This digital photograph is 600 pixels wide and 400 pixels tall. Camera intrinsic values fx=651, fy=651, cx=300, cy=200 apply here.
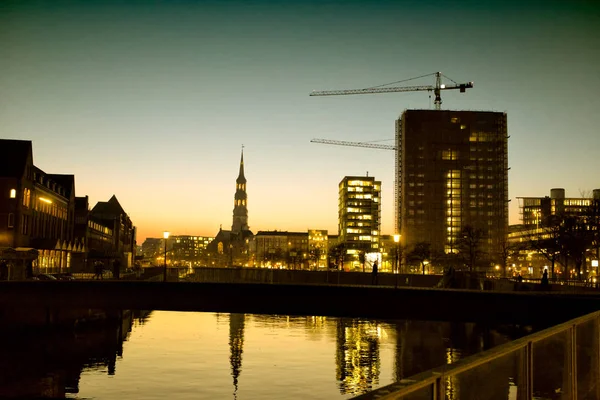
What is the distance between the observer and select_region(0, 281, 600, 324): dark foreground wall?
48.1m

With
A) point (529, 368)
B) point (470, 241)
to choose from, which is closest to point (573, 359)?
point (529, 368)

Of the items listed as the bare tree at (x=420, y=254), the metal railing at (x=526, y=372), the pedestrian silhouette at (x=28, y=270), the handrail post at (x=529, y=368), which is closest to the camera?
the metal railing at (x=526, y=372)

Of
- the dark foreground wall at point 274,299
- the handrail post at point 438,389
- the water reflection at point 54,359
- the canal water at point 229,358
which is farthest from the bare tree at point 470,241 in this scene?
the handrail post at point 438,389

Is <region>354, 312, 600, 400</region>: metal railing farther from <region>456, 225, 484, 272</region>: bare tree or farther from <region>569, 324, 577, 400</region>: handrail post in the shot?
<region>456, 225, 484, 272</region>: bare tree

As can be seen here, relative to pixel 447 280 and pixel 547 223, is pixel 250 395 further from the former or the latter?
pixel 547 223

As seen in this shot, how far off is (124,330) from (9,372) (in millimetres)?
30020

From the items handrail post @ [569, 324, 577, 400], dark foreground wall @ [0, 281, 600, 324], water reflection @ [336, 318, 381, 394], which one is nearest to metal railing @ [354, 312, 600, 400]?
handrail post @ [569, 324, 577, 400]

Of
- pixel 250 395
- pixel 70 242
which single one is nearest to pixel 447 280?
pixel 250 395

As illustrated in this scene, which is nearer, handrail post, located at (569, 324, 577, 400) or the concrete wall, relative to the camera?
handrail post, located at (569, 324, 577, 400)

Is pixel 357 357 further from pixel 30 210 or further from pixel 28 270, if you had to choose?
pixel 30 210

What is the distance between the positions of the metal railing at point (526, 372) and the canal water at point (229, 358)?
108 feet

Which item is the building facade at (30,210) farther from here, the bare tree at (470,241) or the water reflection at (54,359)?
the bare tree at (470,241)

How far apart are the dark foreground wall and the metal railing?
37694 mm

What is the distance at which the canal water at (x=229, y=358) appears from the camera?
144 feet
